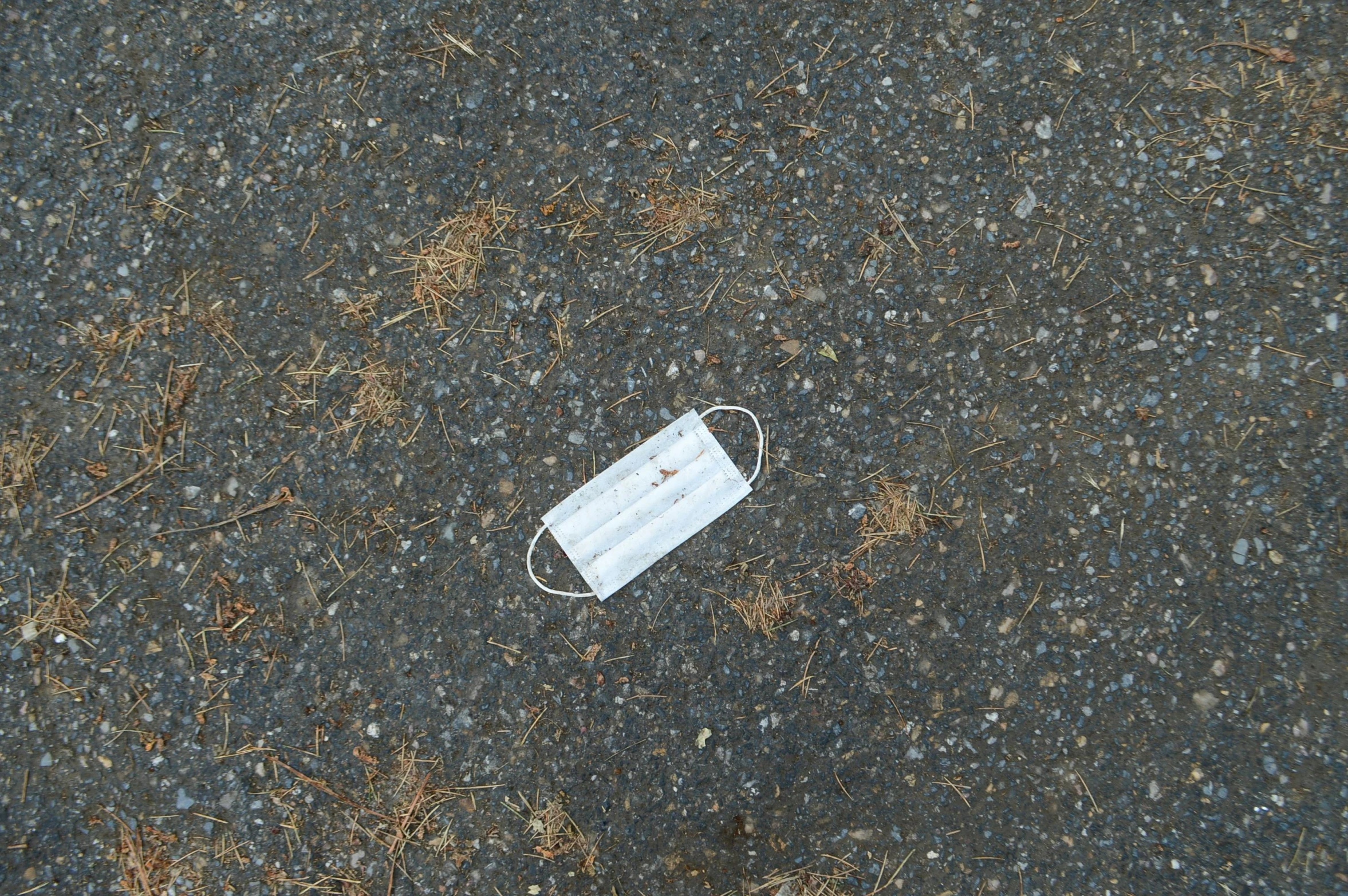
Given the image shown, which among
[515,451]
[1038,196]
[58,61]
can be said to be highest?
[58,61]

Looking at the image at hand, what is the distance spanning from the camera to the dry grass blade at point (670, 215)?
87.7 inches

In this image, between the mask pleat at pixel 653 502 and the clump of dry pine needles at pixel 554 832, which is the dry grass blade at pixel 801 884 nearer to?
the clump of dry pine needles at pixel 554 832

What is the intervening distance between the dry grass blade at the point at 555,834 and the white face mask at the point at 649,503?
66 centimetres

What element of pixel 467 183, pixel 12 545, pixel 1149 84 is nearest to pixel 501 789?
pixel 12 545

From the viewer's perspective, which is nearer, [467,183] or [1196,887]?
[1196,887]

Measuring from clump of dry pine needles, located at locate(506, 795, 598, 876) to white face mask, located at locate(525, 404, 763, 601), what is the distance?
0.65 metres

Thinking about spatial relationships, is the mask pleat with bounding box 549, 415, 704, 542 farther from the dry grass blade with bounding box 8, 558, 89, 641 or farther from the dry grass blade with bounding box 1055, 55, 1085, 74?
the dry grass blade with bounding box 1055, 55, 1085, 74

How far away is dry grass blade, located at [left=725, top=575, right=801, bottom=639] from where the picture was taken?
2.17 meters

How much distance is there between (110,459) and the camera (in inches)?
84.3

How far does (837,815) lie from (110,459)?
2.49 meters

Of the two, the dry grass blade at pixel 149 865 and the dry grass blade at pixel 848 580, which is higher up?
the dry grass blade at pixel 149 865

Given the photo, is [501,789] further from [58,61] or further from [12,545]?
[58,61]

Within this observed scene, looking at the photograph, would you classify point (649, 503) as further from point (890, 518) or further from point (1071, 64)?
point (1071, 64)

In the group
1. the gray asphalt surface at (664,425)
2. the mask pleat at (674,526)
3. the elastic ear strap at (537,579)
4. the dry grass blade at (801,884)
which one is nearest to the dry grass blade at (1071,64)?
the gray asphalt surface at (664,425)
